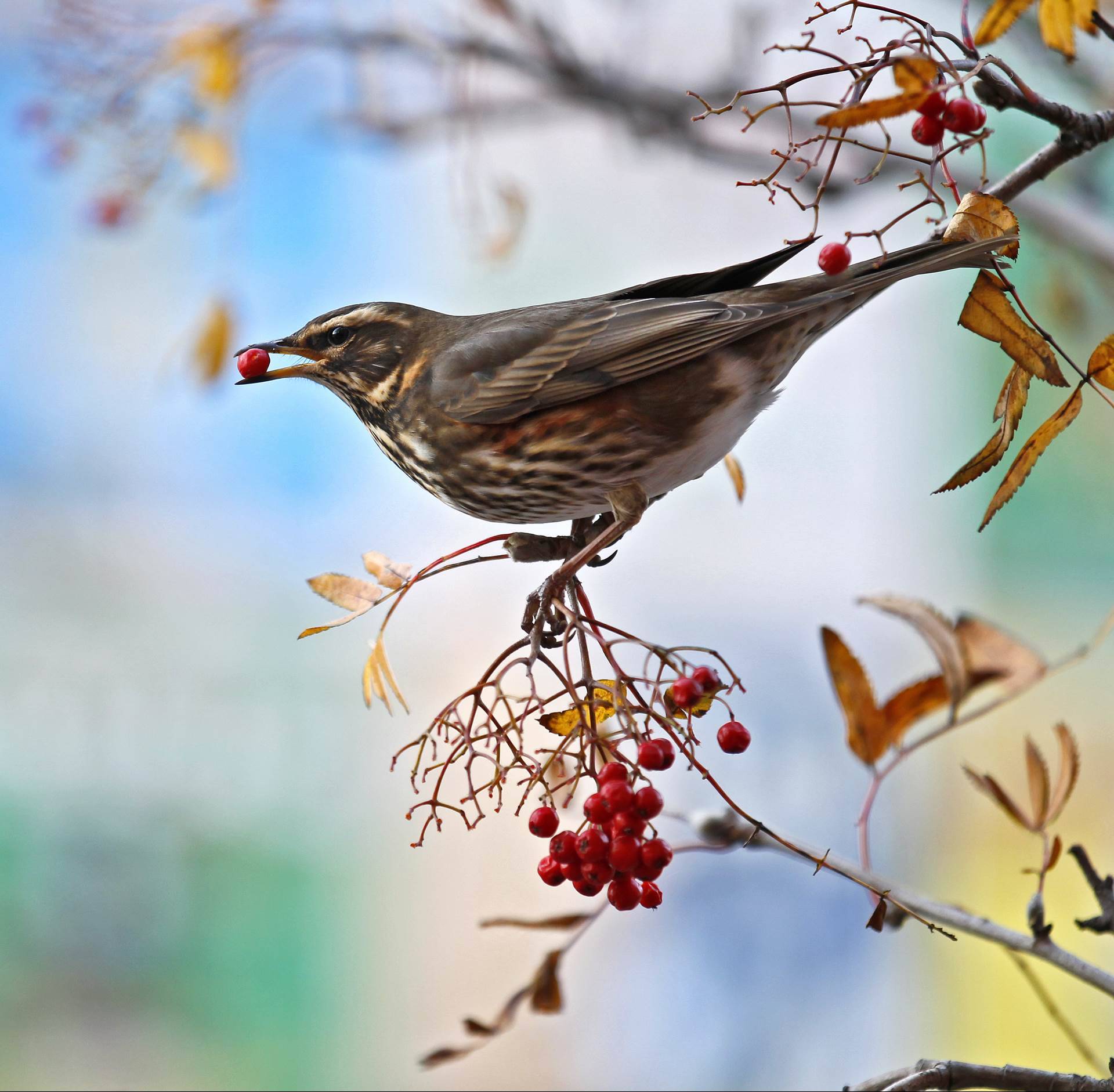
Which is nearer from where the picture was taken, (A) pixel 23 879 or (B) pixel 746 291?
(B) pixel 746 291

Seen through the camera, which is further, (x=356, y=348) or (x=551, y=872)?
(x=356, y=348)

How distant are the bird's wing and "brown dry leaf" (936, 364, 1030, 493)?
0.34m

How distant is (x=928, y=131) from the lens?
678 millimetres

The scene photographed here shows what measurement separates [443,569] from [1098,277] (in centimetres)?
124

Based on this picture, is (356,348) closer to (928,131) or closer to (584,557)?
(584,557)

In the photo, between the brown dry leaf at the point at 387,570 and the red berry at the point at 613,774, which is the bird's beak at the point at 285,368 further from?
the red berry at the point at 613,774

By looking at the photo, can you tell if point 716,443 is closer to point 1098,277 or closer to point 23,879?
point 1098,277

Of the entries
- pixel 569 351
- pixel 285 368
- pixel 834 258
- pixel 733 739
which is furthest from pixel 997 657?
pixel 285 368

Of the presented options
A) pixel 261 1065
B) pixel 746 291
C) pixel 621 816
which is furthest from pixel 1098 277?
pixel 261 1065

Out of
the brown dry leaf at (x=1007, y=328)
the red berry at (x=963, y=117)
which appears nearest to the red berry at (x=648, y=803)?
the brown dry leaf at (x=1007, y=328)

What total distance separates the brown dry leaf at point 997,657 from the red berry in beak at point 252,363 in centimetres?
62

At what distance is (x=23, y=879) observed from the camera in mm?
3184

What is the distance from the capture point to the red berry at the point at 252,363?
101 cm

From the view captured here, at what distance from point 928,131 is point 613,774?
43cm
